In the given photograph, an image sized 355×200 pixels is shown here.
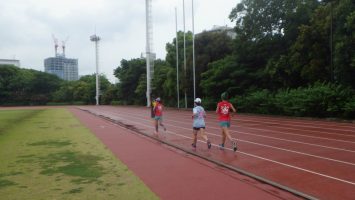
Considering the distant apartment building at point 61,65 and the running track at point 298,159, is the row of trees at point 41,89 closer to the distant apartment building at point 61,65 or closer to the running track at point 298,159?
the running track at point 298,159

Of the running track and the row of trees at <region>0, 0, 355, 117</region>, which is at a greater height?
the row of trees at <region>0, 0, 355, 117</region>

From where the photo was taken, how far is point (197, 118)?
1283 cm

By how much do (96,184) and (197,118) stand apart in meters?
5.50

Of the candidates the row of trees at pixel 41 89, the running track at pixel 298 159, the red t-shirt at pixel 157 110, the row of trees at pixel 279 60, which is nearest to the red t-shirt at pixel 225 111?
the running track at pixel 298 159

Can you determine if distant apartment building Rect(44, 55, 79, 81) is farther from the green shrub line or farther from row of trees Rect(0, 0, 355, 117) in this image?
the green shrub line

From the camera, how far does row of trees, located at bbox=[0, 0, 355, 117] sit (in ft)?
86.0

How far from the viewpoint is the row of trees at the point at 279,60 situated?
26.2 meters

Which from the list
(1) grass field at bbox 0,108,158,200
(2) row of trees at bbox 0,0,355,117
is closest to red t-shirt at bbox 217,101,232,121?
(1) grass field at bbox 0,108,158,200

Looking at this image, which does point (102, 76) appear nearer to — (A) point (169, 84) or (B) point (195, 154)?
(A) point (169, 84)

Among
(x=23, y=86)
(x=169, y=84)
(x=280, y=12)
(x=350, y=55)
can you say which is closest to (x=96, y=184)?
(x=350, y=55)

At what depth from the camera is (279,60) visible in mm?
33375

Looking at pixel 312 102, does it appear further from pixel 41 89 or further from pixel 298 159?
pixel 41 89

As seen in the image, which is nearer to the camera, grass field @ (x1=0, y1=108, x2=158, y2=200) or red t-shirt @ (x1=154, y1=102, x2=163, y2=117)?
grass field @ (x1=0, y1=108, x2=158, y2=200)

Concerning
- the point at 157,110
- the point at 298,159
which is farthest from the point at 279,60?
the point at 298,159
